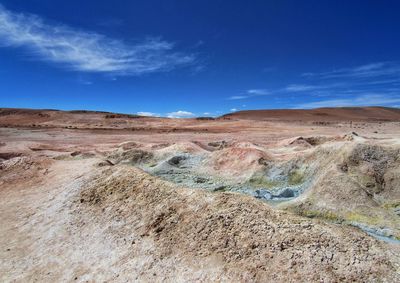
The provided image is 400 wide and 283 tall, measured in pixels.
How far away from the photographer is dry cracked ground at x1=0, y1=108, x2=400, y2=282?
567cm

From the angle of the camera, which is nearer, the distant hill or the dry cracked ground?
the dry cracked ground

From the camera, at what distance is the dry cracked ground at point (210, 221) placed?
5.67 meters

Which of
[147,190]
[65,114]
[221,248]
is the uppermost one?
[65,114]

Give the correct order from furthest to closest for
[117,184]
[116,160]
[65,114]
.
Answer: [65,114] → [116,160] → [117,184]

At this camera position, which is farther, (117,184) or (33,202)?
(33,202)

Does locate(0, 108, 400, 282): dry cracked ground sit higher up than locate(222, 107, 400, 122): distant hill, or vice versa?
locate(222, 107, 400, 122): distant hill

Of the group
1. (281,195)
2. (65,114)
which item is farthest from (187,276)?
(65,114)

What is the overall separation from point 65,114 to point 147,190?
207ft

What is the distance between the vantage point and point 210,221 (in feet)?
22.3

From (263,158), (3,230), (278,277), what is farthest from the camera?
(263,158)

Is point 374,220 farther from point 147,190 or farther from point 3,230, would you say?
point 3,230

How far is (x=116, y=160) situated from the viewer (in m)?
18.6

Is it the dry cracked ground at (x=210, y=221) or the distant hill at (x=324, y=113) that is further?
the distant hill at (x=324, y=113)

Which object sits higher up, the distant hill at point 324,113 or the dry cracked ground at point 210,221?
the distant hill at point 324,113
